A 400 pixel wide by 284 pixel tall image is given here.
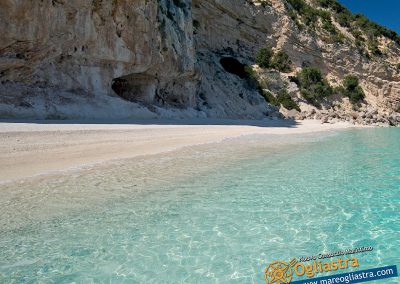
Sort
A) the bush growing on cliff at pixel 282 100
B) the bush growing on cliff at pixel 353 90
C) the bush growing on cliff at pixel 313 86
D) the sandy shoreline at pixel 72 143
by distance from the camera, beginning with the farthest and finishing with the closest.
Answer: the bush growing on cliff at pixel 353 90
the bush growing on cliff at pixel 313 86
the bush growing on cliff at pixel 282 100
the sandy shoreline at pixel 72 143

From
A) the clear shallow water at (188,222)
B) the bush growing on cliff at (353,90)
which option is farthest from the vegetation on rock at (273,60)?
the clear shallow water at (188,222)

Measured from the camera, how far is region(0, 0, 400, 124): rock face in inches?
550

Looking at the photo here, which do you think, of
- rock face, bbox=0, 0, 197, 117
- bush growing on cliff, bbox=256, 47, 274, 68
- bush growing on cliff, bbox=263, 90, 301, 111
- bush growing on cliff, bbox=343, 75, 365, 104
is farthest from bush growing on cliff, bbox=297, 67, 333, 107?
rock face, bbox=0, 0, 197, 117

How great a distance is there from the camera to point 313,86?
35750 mm

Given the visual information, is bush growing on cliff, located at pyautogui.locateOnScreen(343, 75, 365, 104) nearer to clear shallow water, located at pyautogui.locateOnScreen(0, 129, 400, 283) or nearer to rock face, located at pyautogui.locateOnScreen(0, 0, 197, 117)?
rock face, located at pyautogui.locateOnScreen(0, 0, 197, 117)

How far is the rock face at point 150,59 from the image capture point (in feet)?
45.9

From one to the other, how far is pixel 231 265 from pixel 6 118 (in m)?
11.3

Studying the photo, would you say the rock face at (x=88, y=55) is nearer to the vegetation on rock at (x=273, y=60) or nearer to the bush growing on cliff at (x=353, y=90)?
the vegetation on rock at (x=273, y=60)

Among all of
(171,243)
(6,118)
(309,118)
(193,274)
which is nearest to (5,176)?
(171,243)

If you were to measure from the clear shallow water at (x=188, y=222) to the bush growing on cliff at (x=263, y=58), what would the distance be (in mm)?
28874

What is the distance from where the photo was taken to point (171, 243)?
4.01 meters

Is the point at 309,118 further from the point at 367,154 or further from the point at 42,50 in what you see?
the point at 42,50

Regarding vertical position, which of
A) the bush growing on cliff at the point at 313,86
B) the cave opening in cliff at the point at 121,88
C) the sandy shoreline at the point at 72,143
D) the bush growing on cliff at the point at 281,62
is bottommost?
the sandy shoreline at the point at 72,143

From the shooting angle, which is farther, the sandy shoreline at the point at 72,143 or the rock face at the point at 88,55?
the rock face at the point at 88,55
